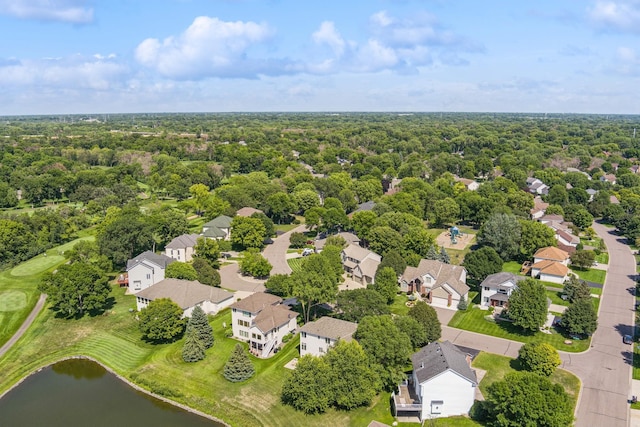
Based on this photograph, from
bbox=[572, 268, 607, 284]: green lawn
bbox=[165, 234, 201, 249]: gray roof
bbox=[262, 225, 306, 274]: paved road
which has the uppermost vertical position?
bbox=[165, 234, 201, 249]: gray roof

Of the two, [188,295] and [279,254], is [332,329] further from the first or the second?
[279,254]

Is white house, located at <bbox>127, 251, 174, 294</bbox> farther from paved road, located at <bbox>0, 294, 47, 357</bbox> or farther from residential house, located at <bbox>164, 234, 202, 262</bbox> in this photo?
residential house, located at <bbox>164, 234, 202, 262</bbox>

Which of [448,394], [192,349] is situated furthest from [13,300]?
[448,394]

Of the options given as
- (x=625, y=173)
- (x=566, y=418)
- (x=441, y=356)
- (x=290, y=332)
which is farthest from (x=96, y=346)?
(x=625, y=173)

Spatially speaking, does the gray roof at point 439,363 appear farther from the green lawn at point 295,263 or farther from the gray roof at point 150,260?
the gray roof at point 150,260

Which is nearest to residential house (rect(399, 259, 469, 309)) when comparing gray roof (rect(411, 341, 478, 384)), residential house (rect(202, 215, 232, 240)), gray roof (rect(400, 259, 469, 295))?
gray roof (rect(400, 259, 469, 295))

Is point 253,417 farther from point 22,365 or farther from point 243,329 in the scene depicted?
point 22,365
